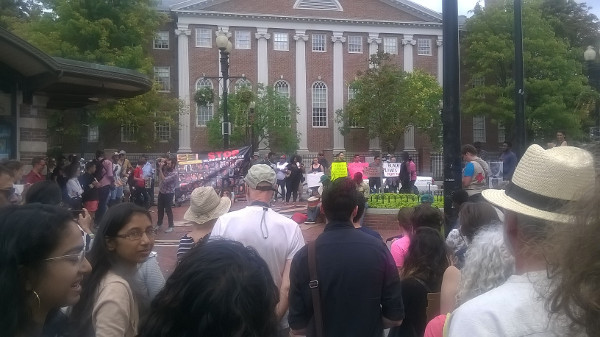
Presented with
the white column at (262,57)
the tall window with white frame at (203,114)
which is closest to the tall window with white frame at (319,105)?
the white column at (262,57)

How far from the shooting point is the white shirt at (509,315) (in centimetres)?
187

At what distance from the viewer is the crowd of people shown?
1.88 m

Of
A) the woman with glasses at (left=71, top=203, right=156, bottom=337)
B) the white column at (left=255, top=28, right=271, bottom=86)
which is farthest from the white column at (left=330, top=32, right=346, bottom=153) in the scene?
the woman with glasses at (left=71, top=203, right=156, bottom=337)

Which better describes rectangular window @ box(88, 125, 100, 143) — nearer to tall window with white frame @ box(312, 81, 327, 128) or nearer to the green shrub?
tall window with white frame @ box(312, 81, 327, 128)

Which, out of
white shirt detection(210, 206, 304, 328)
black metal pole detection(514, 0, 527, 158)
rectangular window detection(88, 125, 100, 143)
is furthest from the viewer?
rectangular window detection(88, 125, 100, 143)

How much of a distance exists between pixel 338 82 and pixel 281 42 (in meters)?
5.48

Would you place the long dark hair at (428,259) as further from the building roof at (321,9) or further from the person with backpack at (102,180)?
the building roof at (321,9)

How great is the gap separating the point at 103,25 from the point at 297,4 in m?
17.6

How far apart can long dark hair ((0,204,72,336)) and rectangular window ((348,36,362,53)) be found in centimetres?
4947

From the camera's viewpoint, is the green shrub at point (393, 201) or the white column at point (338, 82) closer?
the green shrub at point (393, 201)

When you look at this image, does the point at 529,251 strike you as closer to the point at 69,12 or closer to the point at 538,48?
the point at 69,12

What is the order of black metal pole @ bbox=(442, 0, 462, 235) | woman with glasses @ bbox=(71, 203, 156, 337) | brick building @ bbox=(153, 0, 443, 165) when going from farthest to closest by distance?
1. brick building @ bbox=(153, 0, 443, 165)
2. black metal pole @ bbox=(442, 0, 462, 235)
3. woman with glasses @ bbox=(71, 203, 156, 337)

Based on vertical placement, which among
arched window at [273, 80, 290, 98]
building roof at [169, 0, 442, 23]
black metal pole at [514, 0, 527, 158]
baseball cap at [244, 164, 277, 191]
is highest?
building roof at [169, 0, 442, 23]

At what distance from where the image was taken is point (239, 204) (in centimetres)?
2270
